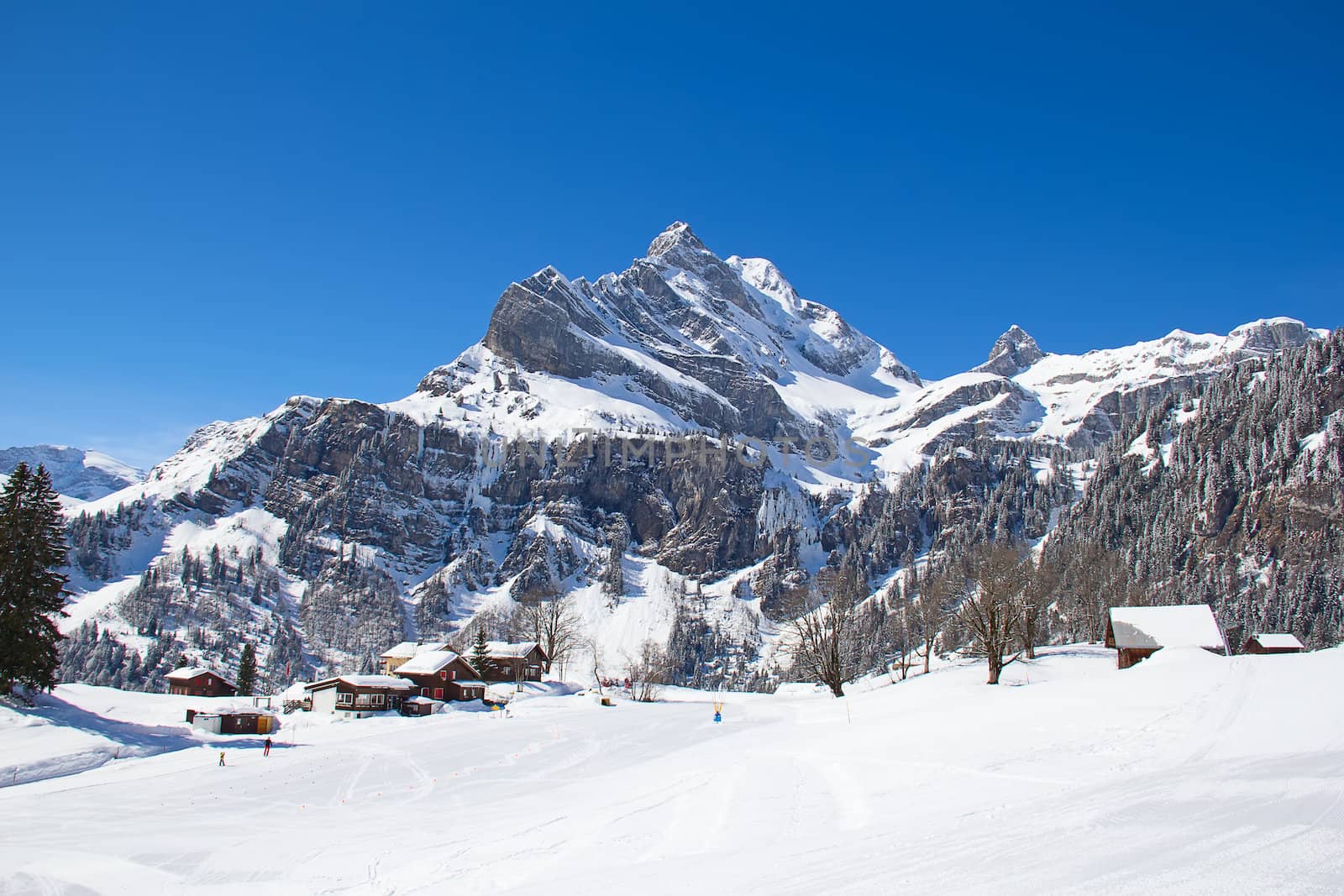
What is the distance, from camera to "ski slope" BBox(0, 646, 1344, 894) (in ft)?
45.5

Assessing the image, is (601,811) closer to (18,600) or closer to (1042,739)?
(1042,739)

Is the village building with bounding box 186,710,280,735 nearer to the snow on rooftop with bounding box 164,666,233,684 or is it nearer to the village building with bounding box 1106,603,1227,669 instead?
the snow on rooftop with bounding box 164,666,233,684

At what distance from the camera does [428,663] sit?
82.8 meters

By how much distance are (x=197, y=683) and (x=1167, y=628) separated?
98792mm

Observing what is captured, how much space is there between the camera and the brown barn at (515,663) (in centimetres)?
9338

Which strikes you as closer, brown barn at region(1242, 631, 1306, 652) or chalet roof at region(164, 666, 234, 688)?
brown barn at region(1242, 631, 1306, 652)

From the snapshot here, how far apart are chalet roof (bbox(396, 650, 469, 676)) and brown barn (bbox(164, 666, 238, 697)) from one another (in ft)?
78.4

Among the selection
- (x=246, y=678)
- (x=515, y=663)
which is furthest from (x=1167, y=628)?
(x=246, y=678)

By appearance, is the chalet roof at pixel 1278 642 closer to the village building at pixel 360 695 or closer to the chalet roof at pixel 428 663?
the chalet roof at pixel 428 663

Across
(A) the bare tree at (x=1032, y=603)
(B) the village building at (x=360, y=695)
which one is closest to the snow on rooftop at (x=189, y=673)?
(B) the village building at (x=360, y=695)

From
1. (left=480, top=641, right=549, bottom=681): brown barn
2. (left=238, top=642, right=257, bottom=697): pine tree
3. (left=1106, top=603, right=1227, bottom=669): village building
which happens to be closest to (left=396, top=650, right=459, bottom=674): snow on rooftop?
(left=480, top=641, right=549, bottom=681): brown barn

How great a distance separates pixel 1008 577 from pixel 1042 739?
39233 mm

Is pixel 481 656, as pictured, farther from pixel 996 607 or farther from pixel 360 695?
pixel 996 607

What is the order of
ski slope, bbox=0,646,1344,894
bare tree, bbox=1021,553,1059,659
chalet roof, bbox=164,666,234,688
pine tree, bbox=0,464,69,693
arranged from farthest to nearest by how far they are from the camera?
1. chalet roof, bbox=164,666,234,688
2. bare tree, bbox=1021,553,1059,659
3. pine tree, bbox=0,464,69,693
4. ski slope, bbox=0,646,1344,894
